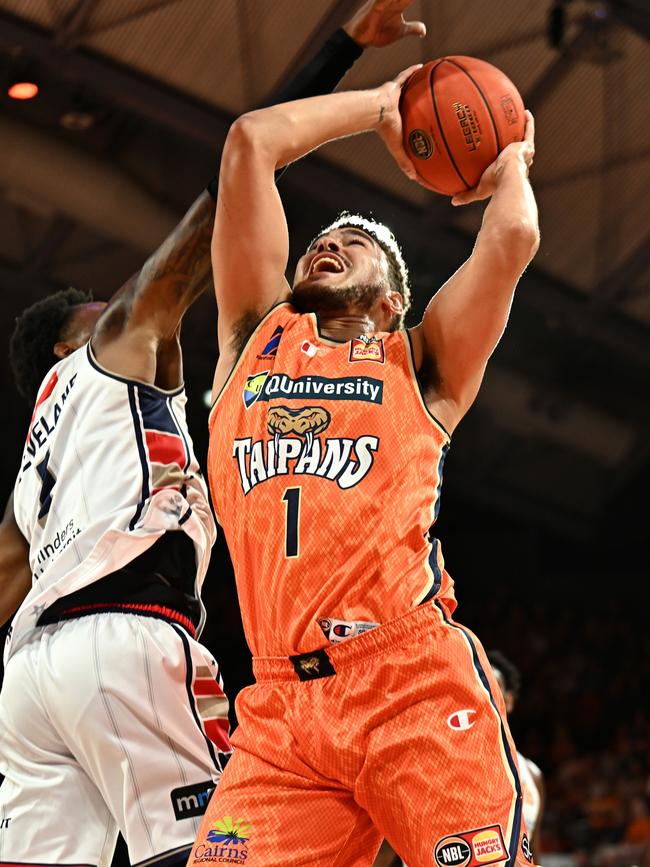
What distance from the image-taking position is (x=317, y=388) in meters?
2.76

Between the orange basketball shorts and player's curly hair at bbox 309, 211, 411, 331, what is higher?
player's curly hair at bbox 309, 211, 411, 331

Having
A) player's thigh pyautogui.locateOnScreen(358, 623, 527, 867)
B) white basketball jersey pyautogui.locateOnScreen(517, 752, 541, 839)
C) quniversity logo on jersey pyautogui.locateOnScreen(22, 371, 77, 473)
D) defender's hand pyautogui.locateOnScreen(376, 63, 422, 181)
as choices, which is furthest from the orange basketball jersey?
white basketball jersey pyautogui.locateOnScreen(517, 752, 541, 839)

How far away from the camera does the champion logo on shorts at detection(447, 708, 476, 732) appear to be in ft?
8.09

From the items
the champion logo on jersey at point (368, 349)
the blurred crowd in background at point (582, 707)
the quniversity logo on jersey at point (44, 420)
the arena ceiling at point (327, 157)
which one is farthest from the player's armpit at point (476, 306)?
the blurred crowd in background at point (582, 707)

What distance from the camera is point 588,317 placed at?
496 inches

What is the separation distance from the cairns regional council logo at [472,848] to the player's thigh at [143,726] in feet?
2.86

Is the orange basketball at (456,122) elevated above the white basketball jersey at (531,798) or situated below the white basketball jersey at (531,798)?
above

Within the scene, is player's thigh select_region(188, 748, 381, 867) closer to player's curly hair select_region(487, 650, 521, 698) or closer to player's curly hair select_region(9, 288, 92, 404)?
player's curly hair select_region(9, 288, 92, 404)

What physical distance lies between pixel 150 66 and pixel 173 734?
24.4ft

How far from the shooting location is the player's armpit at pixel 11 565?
3836 millimetres

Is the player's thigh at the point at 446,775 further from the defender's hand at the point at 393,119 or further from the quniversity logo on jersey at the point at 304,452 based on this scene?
the defender's hand at the point at 393,119

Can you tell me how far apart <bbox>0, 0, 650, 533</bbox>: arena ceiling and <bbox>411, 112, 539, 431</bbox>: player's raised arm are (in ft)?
22.2

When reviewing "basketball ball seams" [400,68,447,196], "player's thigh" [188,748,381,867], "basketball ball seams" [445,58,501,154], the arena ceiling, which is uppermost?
"basketball ball seams" [445,58,501,154]

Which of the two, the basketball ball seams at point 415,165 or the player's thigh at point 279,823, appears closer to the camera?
the player's thigh at point 279,823
